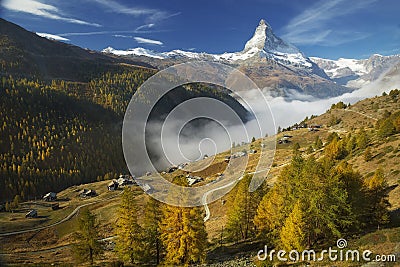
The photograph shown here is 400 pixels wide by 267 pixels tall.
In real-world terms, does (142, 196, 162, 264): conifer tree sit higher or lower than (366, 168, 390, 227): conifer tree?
lower

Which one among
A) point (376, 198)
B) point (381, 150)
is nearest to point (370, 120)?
point (381, 150)

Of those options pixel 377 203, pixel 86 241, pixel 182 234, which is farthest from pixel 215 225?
pixel 377 203

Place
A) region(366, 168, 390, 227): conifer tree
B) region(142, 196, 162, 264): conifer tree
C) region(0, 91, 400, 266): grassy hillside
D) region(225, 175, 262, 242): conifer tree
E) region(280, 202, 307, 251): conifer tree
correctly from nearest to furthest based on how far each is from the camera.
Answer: region(280, 202, 307, 251): conifer tree < region(0, 91, 400, 266): grassy hillside < region(366, 168, 390, 227): conifer tree < region(142, 196, 162, 264): conifer tree < region(225, 175, 262, 242): conifer tree

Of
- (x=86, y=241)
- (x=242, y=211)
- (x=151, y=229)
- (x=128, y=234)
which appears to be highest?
(x=242, y=211)

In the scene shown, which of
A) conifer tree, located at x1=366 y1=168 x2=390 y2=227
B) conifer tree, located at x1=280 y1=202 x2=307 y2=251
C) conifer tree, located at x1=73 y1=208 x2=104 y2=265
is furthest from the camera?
conifer tree, located at x1=73 y1=208 x2=104 y2=265

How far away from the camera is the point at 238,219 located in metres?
58.0

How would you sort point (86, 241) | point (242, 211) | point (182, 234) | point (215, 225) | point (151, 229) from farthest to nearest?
point (215, 225) < point (242, 211) < point (86, 241) < point (151, 229) < point (182, 234)

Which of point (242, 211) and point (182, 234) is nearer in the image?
point (182, 234)

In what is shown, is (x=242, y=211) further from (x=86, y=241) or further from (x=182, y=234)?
(x=86, y=241)

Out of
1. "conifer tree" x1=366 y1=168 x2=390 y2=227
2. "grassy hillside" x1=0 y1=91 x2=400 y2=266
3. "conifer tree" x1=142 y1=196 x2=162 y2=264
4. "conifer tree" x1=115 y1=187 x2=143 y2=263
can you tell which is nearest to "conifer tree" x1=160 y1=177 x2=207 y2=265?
"conifer tree" x1=142 y1=196 x2=162 y2=264

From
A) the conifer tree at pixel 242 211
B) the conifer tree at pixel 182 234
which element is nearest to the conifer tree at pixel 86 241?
the conifer tree at pixel 182 234

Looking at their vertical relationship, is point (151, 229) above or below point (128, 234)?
above

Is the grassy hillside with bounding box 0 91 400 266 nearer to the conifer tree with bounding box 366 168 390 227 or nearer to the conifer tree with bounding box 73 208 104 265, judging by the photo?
the conifer tree with bounding box 366 168 390 227

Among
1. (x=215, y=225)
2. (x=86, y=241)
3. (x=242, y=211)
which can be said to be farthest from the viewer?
(x=215, y=225)
